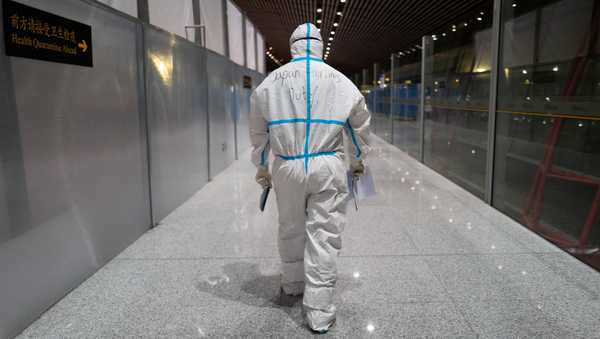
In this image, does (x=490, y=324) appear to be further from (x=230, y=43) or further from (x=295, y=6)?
(x=295, y=6)

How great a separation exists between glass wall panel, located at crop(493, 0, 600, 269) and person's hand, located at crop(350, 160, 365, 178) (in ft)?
5.70

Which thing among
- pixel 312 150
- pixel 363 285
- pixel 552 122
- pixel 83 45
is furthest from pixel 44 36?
pixel 552 122

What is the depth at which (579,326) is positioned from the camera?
91.7 inches

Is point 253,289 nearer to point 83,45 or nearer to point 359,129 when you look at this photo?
point 359,129

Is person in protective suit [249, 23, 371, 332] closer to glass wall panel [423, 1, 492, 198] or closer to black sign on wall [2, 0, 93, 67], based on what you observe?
black sign on wall [2, 0, 93, 67]

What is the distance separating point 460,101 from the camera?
614cm

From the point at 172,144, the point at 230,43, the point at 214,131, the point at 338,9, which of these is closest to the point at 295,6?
the point at 338,9

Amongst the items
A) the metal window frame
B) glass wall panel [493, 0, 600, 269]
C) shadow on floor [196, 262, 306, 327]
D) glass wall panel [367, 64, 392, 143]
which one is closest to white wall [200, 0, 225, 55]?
the metal window frame

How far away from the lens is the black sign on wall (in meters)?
2.20

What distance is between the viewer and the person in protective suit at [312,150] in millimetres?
2283

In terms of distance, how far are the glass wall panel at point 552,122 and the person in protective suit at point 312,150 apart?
193cm

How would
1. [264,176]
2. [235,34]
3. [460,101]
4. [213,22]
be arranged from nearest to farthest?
[264,176], [460,101], [213,22], [235,34]

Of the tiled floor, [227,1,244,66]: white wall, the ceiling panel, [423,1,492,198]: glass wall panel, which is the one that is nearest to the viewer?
the tiled floor

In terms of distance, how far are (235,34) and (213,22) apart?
274 cm
